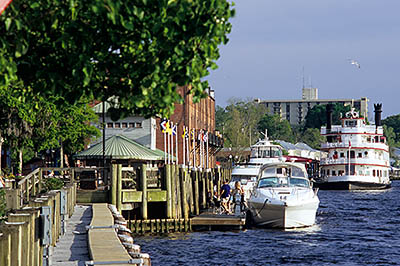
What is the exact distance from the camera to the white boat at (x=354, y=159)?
321 ft

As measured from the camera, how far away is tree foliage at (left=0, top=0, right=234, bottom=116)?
7.75m

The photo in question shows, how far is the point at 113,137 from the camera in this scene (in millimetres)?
60375

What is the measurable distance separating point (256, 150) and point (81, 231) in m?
46.9

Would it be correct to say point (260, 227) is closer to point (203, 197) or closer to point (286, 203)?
point (286, 203)

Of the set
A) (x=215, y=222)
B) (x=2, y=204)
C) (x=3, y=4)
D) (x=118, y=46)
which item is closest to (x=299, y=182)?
(x=215, y=222)

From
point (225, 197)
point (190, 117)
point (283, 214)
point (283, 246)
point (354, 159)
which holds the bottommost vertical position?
point (283, 246)

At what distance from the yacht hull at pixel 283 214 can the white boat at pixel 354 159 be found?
205ft

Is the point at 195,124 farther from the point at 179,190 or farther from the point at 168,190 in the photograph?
the point at 168,190

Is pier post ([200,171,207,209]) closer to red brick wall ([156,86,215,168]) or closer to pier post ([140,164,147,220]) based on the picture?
pier post ([140,164,147,220])

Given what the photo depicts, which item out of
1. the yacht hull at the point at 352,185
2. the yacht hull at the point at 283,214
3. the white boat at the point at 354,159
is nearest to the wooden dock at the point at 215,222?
the yacht hull at the point at 283,214

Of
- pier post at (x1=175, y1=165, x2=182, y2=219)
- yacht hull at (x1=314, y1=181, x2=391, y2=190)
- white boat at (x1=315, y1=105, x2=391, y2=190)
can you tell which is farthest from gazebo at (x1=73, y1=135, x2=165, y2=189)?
white boat at (x1=315, y1=105, x2=391, y2=190)

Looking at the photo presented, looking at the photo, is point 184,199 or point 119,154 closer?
point 184,199

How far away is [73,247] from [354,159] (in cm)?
8491

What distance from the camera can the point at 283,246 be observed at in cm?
2995
